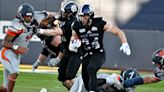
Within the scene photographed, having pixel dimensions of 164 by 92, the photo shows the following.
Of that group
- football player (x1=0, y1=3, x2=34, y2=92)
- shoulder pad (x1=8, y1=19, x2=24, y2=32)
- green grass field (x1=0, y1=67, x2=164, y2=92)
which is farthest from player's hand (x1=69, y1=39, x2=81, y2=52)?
green grass field (x1=0, y1=67, x2=164, y2=92)

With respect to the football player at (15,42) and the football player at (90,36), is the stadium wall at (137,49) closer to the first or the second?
the football player at (15,42)

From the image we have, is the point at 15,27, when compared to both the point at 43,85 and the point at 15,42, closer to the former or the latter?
the point at 15,42

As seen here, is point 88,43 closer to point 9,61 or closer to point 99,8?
point 9,61

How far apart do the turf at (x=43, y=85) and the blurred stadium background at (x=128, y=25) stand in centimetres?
357

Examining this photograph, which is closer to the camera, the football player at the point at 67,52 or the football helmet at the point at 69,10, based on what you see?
the football player at the point at 67,52

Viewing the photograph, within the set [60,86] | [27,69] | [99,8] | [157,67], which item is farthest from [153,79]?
[99,8]

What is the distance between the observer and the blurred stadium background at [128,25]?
20.1m

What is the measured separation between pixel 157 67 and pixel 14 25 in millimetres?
2935

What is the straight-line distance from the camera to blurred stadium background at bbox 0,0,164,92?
20125 millimetres

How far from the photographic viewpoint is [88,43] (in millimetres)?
10945

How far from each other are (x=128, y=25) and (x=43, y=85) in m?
7.02

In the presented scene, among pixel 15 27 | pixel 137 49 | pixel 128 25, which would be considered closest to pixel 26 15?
pixel 15 27

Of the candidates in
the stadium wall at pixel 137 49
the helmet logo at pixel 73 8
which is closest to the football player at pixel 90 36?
the helmet logo at pixel 73 8

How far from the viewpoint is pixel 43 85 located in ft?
48.8
